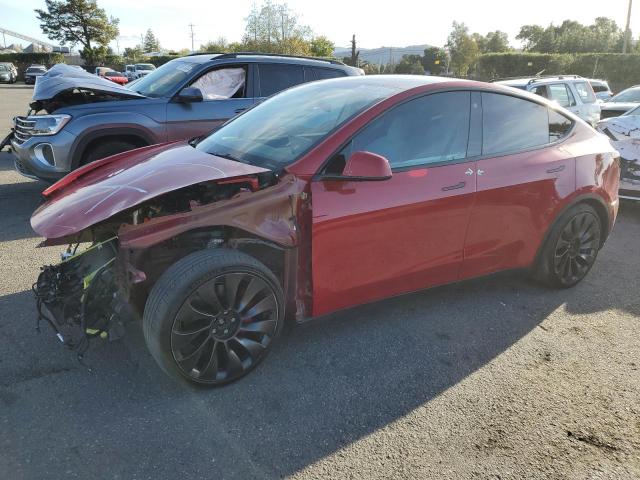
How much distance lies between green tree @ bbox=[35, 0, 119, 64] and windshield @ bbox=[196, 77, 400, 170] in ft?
239

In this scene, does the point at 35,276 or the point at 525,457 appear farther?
the point at 35,276

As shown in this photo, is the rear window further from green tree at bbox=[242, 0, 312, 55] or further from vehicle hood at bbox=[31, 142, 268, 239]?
green tree at bbox=[242, 0, 312, 55]

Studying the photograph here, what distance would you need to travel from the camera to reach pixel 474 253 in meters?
3.53

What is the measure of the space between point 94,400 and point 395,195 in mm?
2035

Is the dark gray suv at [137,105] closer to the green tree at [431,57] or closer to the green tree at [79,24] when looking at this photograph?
the green tree at [431,57]

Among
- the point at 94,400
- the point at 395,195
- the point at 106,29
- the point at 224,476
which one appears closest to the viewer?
the point at 224,476

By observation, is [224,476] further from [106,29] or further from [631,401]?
[106,29]

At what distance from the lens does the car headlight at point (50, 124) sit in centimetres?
568

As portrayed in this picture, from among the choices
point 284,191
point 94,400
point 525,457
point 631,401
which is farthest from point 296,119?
point 631,401

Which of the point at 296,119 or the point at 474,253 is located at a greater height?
the point at 296,119

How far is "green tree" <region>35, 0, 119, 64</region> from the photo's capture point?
67000mm

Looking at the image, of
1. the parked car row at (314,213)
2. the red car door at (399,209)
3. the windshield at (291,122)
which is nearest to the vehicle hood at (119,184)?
the parked car row at (314,213)

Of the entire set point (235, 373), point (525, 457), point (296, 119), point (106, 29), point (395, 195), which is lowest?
point (525, 457)

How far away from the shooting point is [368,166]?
9.07 feet
